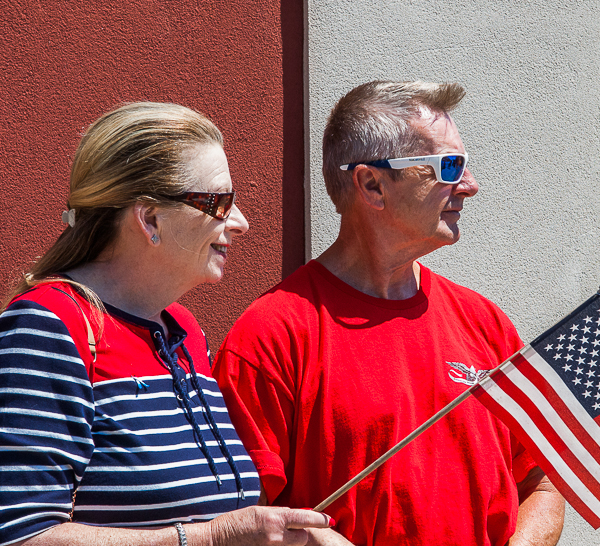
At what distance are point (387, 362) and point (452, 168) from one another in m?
0.69

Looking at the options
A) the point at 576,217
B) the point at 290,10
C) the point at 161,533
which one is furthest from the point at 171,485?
the point at 576,217

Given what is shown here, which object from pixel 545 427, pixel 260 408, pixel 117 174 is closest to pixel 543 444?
pixel 545 427

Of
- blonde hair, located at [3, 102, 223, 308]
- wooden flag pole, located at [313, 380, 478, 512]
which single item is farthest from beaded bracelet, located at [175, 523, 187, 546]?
blonde hair, located at [3, 102, 223, 308]


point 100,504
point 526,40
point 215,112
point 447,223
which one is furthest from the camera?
point 526,40

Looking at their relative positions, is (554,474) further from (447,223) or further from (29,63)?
(29,63)

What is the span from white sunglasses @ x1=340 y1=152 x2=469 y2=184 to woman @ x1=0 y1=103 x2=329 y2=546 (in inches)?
23.1

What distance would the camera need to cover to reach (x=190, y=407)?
1.90 metres

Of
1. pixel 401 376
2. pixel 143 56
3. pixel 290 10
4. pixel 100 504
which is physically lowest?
pixel 100 504

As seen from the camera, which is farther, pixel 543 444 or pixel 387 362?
pixel 387 362

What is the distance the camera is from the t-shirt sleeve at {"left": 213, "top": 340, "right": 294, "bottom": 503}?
2100mm

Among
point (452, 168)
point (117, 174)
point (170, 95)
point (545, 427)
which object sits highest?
point (170, 95)

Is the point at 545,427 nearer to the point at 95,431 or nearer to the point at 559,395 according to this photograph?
the point at 559,395

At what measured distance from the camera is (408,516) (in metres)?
2.14

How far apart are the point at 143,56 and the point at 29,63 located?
19.0 inches
